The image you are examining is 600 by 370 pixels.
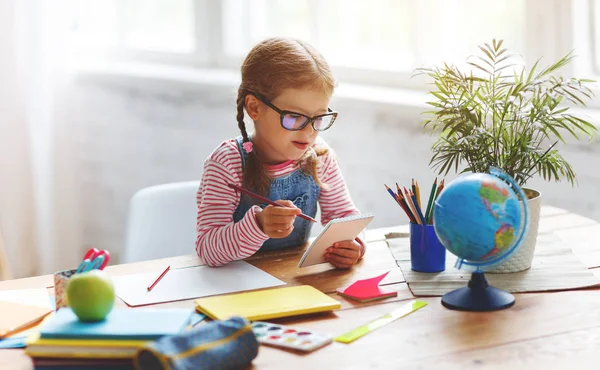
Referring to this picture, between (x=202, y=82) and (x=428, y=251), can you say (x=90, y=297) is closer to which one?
(x=428, y=251)

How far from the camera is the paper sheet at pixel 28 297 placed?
62.2 inches

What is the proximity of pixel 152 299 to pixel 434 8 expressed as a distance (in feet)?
5.11

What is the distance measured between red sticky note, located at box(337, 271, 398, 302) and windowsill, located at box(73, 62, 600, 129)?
0.91 m

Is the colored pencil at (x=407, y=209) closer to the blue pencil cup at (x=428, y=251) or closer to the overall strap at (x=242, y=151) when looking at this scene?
the blue pencil cup at (x=428, y=251)

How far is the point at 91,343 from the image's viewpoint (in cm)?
123

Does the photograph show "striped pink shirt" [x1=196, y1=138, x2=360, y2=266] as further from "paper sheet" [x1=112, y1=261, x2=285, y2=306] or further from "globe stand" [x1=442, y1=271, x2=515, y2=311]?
"globe stand" [x1=442, y1=271, x2=515, y2=311]

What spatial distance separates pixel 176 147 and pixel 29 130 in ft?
1.93

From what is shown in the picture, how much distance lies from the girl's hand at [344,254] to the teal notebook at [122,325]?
0.49 m

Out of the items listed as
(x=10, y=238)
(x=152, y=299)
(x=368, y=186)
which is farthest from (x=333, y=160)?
(x=10, y=238)

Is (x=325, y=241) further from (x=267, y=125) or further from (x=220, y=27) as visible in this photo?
(x=220, y=27)

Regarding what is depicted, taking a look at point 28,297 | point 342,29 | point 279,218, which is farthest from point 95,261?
point 342,29

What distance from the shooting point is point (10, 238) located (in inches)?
138

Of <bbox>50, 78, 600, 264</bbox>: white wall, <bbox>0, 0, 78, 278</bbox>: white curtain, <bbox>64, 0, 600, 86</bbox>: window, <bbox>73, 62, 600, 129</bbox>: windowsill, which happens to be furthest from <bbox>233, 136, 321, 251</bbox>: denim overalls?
<bbox>0, 0, 78, 278</bbox>: white curtain

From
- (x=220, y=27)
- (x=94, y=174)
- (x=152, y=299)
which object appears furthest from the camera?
(x=94, y=174)
